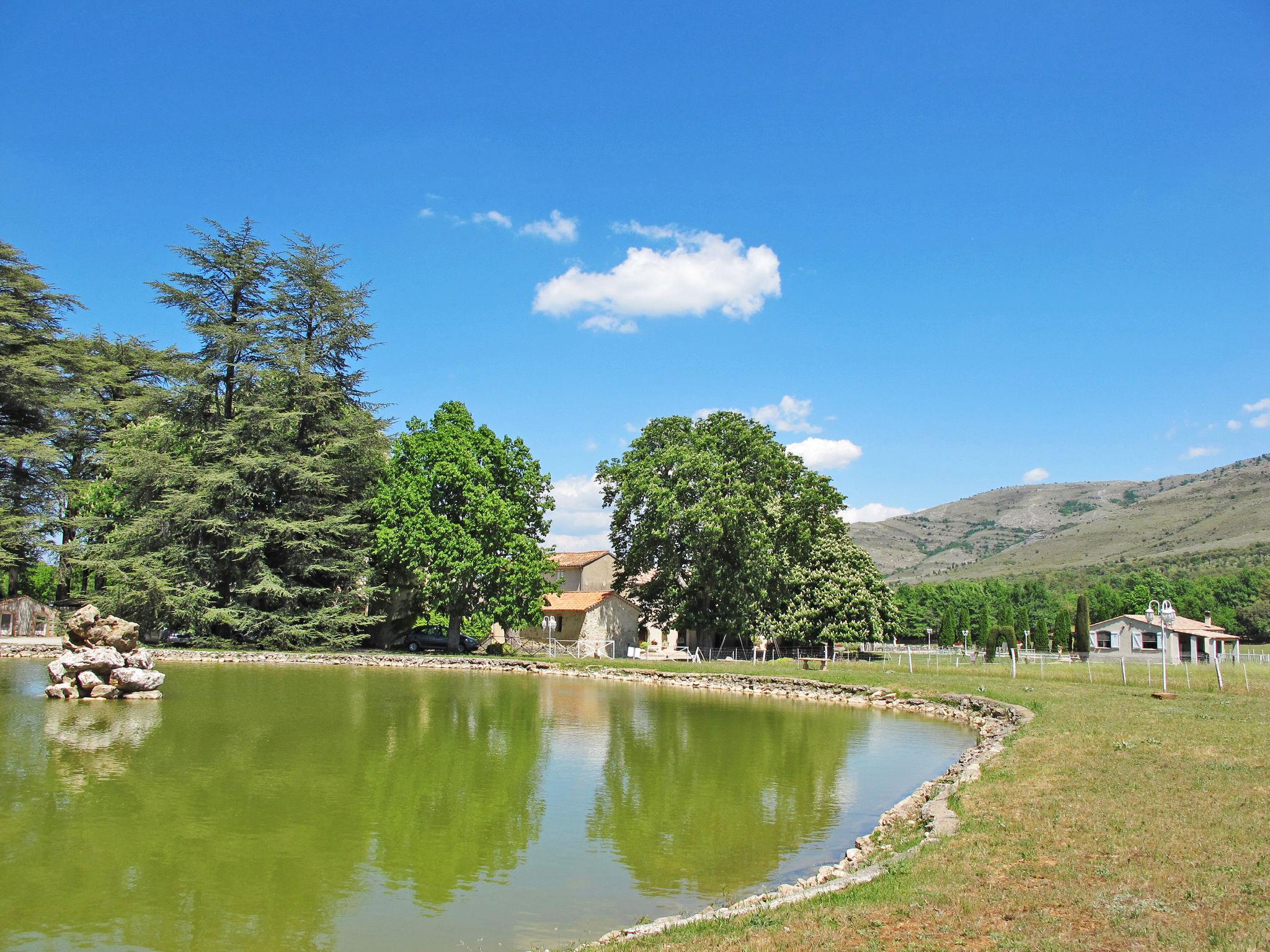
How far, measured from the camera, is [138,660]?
905 inches

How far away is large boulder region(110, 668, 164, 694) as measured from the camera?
22219 millimetres

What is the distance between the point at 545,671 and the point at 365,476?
14.1m

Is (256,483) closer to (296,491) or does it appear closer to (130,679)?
(296,491)

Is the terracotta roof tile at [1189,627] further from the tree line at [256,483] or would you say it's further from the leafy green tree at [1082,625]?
the tree line at [256,483]

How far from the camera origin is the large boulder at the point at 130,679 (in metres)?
22.2

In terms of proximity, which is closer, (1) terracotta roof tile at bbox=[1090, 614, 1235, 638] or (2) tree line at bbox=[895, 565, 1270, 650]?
(1) terracotta roof tile at bbox=[1090, 614, 1235, 638]

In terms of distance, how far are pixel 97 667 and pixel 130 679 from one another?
36.1 inches

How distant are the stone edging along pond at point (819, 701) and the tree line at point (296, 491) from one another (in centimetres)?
A: 270

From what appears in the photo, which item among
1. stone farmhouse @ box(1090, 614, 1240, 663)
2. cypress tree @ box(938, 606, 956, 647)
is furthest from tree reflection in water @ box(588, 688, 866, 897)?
cypress tree @ box(938, 606, 956, 647)

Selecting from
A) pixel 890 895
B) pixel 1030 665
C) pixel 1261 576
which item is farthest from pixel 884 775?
pixel 1261 576

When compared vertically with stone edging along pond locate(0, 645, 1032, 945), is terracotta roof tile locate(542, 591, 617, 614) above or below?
above

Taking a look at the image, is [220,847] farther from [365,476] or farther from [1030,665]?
[1030,665]

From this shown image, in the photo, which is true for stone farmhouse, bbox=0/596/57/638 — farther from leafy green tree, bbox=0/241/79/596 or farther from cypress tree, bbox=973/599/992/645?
cypress tree, bbox=973/599/992/645

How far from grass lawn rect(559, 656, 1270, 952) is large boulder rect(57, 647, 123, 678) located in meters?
21.3
